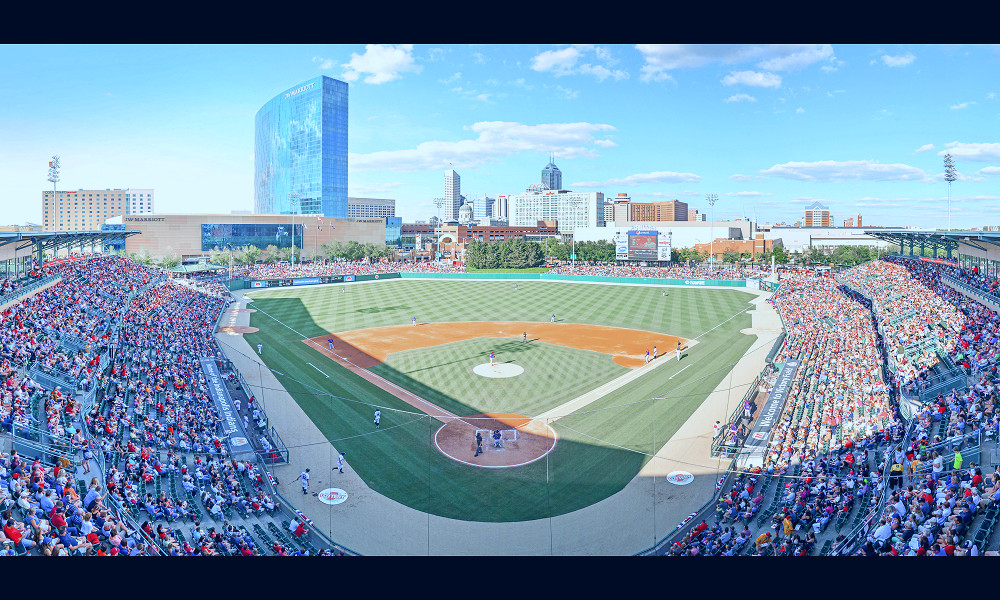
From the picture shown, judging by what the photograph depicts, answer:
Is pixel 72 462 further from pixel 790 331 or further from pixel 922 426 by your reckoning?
pixel 790 331

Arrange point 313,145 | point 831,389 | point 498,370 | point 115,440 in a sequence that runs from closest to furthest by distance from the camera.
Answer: point 115,440, point 831,389, point 498,370, point 313,145

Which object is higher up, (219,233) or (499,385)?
(219,233)

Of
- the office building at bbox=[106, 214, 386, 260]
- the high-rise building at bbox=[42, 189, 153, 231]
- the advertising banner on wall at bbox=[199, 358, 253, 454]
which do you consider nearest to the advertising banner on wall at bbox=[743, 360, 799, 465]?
the advertising banner on wall at bbox=[199, 358, 253, 454]

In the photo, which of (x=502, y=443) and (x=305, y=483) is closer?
(x=305, y=483)

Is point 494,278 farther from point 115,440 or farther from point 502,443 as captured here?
point 115,440

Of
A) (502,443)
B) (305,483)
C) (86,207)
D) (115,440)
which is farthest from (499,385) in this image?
(86,207)

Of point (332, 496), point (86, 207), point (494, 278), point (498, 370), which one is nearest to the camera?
point (332, 496)

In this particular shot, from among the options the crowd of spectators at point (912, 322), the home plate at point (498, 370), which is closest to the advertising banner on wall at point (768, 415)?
the crowd of spectators at point (912, 322)
